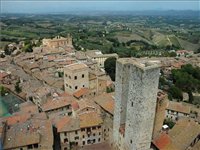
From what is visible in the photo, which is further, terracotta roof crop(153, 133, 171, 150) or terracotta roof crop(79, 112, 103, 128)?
terracotta roof crop(79, 112, 103, 128)

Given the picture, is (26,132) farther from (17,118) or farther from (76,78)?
(76,78)

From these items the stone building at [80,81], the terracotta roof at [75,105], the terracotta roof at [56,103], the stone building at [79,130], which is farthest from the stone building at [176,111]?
the terracotta roof at [56,103]

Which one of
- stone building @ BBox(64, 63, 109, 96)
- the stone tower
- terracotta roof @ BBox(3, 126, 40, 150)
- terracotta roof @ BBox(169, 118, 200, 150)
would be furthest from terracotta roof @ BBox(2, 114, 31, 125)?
terracotta roof @ BBox(169, 118, 200, 150)

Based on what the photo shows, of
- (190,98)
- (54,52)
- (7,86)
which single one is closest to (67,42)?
(54,52)

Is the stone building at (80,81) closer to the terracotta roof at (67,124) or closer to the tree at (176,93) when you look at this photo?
the terracotta roof at (67,124)

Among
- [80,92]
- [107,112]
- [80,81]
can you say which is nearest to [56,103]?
[80,92]

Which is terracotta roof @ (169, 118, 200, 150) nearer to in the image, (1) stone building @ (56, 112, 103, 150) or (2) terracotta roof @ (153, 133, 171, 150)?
(2) terracotta roof @ (153, 133, 171, 150)

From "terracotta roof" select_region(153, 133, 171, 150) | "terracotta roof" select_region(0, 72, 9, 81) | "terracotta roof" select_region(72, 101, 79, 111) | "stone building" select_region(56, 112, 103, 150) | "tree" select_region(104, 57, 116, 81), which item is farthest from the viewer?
"tree" select_region(104, 57, 116, 81)
